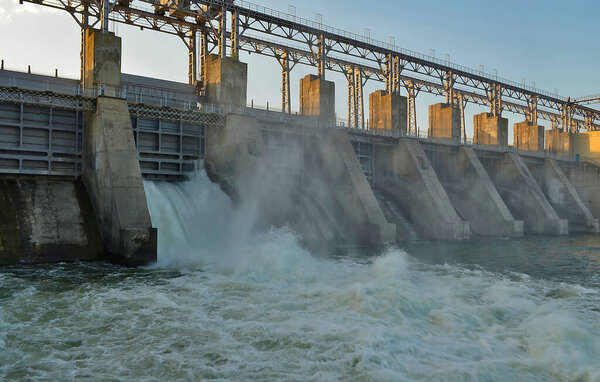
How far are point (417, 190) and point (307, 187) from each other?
788 cm

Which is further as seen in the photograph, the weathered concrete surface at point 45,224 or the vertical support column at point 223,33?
the vertical support column at point 223,33

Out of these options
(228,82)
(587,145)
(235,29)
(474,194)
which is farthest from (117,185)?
(587,145)

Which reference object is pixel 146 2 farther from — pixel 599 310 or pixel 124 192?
pixel 599 310

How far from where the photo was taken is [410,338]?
24.8ft

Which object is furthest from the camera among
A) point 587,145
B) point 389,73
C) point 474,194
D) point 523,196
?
point 587,145

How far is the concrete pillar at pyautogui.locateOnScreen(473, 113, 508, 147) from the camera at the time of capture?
1561 inches

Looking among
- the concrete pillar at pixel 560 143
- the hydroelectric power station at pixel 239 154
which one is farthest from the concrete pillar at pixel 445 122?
the concrete pillar at pixel 560 143

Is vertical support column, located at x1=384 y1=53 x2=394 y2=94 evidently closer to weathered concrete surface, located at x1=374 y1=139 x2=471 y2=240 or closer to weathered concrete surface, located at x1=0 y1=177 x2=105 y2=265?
weathered concrete surface, located at x1=374 y1=139 x2=471 y2=240

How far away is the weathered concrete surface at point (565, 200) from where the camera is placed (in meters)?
35.4

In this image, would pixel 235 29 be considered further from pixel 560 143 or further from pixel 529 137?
pixel 560 143

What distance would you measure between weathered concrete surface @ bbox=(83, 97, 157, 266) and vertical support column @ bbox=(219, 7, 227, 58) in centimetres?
811

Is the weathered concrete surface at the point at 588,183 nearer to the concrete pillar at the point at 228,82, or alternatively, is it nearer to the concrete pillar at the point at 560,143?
the concrete pillar at the point at 560,143

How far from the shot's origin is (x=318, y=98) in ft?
93.2

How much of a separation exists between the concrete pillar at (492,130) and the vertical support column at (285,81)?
732 inches
